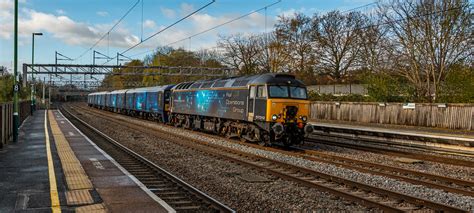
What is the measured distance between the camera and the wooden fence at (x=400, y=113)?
2893 cm

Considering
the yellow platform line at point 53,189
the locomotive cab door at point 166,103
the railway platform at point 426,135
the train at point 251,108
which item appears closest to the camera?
the yellow platform line at point 53,189

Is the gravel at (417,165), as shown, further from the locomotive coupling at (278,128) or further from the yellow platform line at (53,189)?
the yellow platform line at (53,189)

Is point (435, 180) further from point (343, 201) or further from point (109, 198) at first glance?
point (109, 198)

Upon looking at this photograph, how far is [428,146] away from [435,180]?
9615mm

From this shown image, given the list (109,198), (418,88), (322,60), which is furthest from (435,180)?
(322,60)

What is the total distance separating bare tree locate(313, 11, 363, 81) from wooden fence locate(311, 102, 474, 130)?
13870 mm

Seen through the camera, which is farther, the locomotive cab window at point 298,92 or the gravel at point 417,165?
the locomotive cab window at point 298,92

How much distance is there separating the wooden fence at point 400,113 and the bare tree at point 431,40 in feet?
11.9

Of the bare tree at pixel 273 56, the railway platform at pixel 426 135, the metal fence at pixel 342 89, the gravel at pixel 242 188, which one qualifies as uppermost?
the bare tree at pixel 273 56

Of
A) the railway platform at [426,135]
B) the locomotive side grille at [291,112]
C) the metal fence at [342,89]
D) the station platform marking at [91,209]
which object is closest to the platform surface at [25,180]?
the station platform marking at [91,209]

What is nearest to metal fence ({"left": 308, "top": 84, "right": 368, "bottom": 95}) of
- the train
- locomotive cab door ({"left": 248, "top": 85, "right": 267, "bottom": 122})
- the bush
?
the bush

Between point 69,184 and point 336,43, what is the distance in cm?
4820

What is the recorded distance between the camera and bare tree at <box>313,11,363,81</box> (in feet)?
178

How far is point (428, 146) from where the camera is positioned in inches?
816
